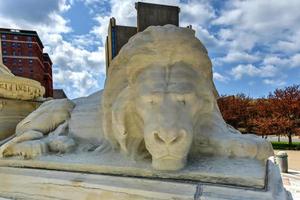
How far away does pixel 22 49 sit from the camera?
3881cm

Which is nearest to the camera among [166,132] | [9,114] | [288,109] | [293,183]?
[166,132]

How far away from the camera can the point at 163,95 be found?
4.31 ft

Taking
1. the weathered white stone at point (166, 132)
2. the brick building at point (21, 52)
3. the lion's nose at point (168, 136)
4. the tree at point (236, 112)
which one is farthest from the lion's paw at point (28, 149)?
the brick building at point (21, 52)

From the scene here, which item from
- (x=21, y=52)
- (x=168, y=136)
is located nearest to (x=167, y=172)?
(x=168, y=136)

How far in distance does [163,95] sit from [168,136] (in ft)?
0.65

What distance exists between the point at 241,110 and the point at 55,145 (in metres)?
16.1

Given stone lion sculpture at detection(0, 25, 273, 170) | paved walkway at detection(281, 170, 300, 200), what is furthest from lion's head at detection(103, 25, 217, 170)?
paved walkway at detection(281, 170, 300, 200)

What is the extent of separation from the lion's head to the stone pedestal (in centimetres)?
159

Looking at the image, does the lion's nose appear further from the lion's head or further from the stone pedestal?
the stone pedestal

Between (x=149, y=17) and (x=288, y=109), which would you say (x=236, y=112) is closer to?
(x=288, y=109)

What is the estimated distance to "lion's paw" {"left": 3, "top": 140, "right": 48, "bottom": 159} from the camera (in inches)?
69.0

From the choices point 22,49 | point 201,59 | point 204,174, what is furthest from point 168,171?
point 22,49

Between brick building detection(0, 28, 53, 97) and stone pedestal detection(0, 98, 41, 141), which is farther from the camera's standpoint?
brick building detection(0, 28, 53, 97)

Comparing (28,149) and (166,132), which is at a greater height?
(166,132)
